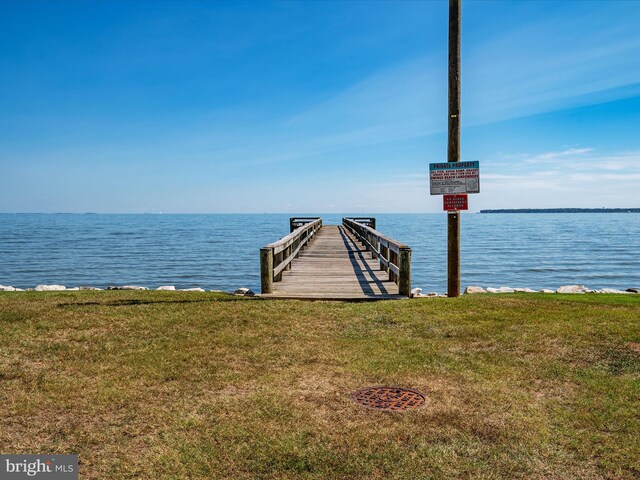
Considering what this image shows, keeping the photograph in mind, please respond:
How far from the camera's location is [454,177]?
10664mm

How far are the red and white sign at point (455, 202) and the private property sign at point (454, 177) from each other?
114mm

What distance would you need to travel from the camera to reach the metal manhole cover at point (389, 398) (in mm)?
4953

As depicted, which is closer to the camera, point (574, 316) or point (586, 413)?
point (586, 413)

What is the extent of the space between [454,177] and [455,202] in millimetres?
548

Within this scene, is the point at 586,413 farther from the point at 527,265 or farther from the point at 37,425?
the point at 527,265

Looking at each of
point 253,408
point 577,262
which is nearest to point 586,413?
point 253,408

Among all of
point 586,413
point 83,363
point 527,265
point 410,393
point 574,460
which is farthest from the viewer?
point 527,265

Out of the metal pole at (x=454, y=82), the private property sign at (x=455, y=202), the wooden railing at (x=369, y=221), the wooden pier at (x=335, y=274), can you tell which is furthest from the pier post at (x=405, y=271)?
the wooden railing at (x=369, y=221)

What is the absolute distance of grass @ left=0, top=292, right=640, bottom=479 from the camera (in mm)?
3920

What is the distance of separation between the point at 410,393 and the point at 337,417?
103 cm

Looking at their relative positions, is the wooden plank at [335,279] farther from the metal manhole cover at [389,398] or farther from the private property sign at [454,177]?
the metal manhole cover at [389,398]

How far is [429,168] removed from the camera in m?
10.8

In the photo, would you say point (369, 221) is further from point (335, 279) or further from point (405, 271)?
point (405, 271)

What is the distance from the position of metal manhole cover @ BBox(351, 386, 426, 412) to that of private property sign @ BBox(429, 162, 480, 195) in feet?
20.4
